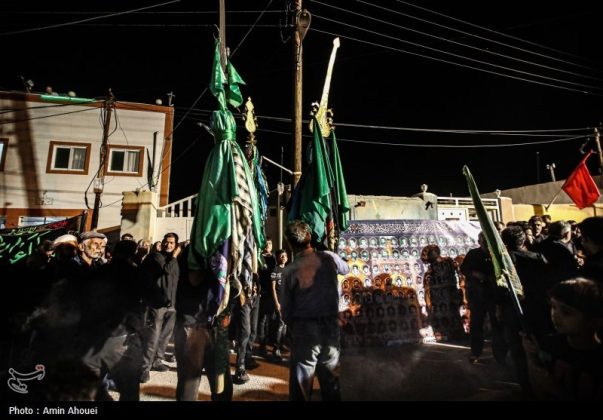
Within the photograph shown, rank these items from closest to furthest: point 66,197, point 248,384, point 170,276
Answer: point 248,384 < point 170,276 < point 66,197

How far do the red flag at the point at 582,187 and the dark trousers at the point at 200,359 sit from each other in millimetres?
13644

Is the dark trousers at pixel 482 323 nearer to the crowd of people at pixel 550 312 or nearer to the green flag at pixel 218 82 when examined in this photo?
the crowd of people at pixel 550 312

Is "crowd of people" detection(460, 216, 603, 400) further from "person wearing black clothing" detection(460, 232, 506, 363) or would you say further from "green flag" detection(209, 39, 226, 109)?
"green flag" detection(209, 39, 226, 109)

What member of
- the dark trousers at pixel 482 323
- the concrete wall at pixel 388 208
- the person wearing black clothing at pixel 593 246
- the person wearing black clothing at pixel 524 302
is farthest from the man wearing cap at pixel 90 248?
the concrete wall at pixel 388 208

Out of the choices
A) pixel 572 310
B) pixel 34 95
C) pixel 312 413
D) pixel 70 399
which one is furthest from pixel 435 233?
pixel 34 95

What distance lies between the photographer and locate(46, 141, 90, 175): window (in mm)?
15461

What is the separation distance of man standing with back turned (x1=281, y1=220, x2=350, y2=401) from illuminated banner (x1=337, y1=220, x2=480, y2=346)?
9.34 feet

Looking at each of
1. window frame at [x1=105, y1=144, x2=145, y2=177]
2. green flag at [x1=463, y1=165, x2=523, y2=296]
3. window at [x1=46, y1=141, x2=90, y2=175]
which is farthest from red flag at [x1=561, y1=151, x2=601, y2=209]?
window at [x1=46, y1=141, x2=90, y2=175]

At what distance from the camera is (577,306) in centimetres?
214

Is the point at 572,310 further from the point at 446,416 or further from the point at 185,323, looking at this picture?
the point at 185,323

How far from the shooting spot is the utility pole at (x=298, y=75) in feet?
20.2

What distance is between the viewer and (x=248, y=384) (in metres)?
4.13

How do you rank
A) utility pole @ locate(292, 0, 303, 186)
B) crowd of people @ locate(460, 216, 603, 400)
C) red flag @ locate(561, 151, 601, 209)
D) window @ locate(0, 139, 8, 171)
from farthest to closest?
window @ locate(0, 139, 8, 171) → red flag @ locate(561, 151, 601, 209) → utility pole @ locate(292, 0, 303, 186) → crowd of people @ locate(460, 216, 603, 400)

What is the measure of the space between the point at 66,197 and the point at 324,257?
678 inches
